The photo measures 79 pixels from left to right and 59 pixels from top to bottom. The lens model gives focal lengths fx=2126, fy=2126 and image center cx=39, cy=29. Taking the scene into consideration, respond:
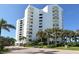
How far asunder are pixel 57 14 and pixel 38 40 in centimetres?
102

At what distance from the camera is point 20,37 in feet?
220

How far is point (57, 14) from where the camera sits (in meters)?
67.1

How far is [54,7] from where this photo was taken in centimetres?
6694

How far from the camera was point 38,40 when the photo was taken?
67.0m

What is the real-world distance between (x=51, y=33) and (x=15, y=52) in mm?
1284

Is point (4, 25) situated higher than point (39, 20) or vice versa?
point (39, 20)

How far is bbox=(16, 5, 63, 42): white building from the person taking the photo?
67.0 meters

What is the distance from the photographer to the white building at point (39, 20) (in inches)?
2638

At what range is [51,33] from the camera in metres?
67.1

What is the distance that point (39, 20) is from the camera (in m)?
67.1

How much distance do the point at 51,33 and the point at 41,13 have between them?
2.32 feet

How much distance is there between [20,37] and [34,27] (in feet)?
1.82
